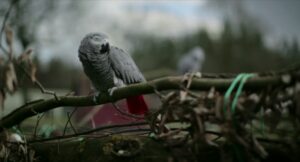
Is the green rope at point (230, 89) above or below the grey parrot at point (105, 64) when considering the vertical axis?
above

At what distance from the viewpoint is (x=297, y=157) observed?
4.37ft

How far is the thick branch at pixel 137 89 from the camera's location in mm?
1400

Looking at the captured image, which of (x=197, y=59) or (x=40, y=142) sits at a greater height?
(x=40, y=142)

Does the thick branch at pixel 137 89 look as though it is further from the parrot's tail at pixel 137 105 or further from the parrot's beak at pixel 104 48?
the parrot's beak at pixel 104 48

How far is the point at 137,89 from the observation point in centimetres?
173

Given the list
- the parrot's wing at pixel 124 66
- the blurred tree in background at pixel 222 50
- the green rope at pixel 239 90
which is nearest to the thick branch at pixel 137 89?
the green rope at pixel 239 90

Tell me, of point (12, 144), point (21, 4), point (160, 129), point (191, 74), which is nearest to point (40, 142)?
point (12, 144)

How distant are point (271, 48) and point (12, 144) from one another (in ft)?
66.7

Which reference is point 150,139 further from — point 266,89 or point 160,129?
point 266,89

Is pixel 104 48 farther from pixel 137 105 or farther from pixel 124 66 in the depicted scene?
pixel 137 105

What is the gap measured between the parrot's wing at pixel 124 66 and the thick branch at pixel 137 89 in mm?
537

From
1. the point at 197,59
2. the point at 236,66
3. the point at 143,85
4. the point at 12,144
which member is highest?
the point at 143,85

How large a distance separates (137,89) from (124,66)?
0.97m

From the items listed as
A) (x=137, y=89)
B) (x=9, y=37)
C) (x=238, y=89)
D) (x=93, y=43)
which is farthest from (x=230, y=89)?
(x=9, y=37)
